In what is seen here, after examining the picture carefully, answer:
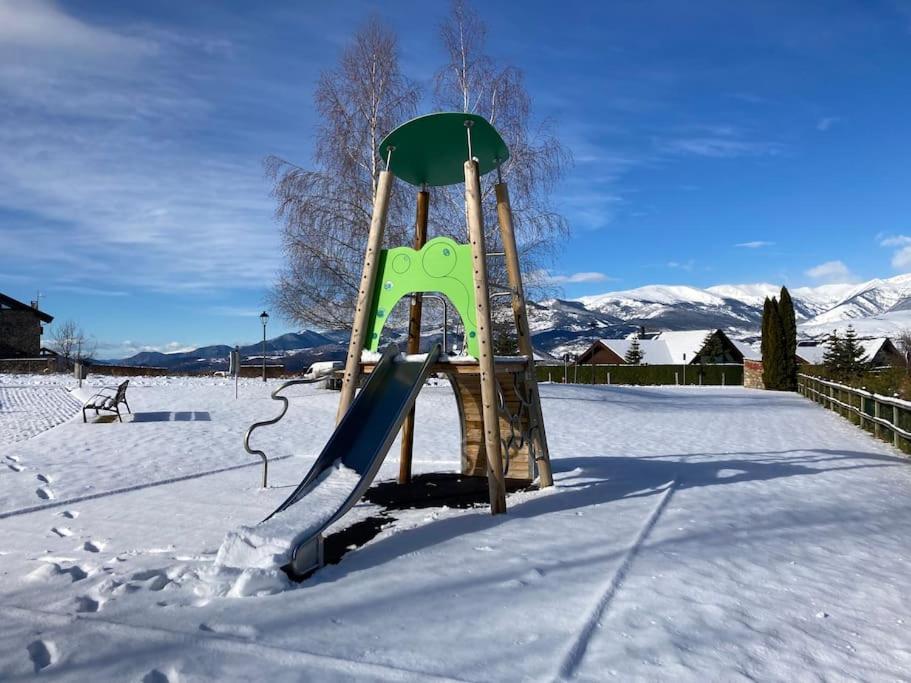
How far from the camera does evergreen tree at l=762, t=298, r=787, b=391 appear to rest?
3152 cm

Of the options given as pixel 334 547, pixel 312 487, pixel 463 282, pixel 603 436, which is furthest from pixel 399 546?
pixel 603 436

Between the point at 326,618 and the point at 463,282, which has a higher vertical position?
the point at 463,282

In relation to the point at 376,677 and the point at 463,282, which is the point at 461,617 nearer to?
the point at 376,677

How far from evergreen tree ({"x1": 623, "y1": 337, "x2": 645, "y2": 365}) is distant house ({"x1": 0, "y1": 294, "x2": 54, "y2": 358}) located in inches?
1709

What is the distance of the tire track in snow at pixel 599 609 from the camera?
274 cm

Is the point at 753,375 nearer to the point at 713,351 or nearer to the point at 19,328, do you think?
the point at 713,351

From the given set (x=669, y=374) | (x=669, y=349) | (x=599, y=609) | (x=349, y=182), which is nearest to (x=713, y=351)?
(x=669, y=349)

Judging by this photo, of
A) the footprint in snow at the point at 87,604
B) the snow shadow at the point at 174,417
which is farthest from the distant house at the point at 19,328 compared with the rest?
the footprint in snow at the point at 87,604

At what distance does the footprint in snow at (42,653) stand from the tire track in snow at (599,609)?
2002 millimetres

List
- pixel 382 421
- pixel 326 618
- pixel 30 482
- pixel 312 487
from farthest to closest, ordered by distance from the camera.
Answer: pixel 30 482, pixel 382 421, pixel 312 487, pixel 326 618

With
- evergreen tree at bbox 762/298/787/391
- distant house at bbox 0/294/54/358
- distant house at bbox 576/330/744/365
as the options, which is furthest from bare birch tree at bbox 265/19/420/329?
distant house at bbox 576/330/744/365

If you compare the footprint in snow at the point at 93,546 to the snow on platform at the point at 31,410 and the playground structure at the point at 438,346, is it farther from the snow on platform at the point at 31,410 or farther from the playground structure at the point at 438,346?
the snow on platform at the point at 31,410

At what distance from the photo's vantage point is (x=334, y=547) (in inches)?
176

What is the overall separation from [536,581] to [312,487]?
5.92 feet
